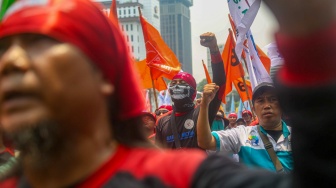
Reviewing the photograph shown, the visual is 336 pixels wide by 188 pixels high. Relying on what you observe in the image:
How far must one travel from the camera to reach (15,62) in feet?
5.12

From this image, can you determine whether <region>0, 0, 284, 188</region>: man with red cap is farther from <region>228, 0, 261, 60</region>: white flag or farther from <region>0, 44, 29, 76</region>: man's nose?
<region>228, 0, 261, 60</region>: white flag

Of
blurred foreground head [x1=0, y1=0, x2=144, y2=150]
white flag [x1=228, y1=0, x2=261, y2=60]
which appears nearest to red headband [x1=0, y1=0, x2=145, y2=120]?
blurred foreground head [x1=0, y1=0, x2=144, y2=150]

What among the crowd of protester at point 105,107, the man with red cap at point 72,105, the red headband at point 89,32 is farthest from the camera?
the red headband at point 89,32

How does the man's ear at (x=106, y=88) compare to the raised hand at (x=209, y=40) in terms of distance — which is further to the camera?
the raised hand at (x=209, y=40)

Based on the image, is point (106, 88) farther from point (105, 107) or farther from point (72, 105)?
point (72, 105)

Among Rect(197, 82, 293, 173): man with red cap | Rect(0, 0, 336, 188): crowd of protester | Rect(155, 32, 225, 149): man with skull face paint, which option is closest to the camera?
Rect(0, 0, 336, 188): crowd of protester

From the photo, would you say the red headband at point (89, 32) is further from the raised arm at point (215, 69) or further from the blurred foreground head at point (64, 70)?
the raised arm at point (215, 69)

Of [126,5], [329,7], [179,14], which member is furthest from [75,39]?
[179,14]

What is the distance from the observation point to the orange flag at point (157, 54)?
10695 mm

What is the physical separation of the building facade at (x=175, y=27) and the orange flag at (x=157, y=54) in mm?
128658

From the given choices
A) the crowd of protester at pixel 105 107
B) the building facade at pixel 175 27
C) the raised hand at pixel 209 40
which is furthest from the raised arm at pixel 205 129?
the building facade at pixel 175 27

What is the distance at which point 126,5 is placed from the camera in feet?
275

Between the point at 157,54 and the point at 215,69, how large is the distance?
17.4ft

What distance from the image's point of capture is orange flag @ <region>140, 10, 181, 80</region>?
10.7 meters
